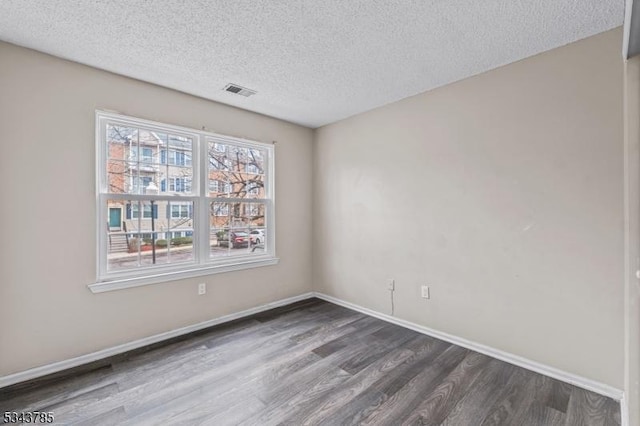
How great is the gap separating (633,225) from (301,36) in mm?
2310

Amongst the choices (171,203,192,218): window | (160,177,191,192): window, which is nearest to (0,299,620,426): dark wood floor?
(171,203,192,218): window

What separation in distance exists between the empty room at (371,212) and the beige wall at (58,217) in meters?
0.01

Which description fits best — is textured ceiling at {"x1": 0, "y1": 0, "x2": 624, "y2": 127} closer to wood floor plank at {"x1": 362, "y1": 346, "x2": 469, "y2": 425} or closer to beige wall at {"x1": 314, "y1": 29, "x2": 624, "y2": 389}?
beige wall at {"x1": 314, "y1": 29, "x2": 624, "y2": 389}

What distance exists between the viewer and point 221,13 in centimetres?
177

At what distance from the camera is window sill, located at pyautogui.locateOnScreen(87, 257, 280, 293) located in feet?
8.05

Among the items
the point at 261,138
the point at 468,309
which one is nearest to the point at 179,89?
the point at 261,138

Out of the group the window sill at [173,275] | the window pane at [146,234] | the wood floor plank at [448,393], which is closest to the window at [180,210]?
the window pane at [146,234]

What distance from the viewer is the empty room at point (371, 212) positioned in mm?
1811

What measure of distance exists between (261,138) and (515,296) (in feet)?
10.0

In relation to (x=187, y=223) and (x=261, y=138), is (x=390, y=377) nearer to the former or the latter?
(x=187, y=223)

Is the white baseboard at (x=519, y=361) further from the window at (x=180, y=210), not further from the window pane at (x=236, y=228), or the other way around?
the window at (x=180, y=210)

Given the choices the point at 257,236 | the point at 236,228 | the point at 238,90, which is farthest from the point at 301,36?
the point at 257,236

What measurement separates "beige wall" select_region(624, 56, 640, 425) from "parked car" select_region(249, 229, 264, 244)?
3.24 m

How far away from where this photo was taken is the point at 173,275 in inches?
112
